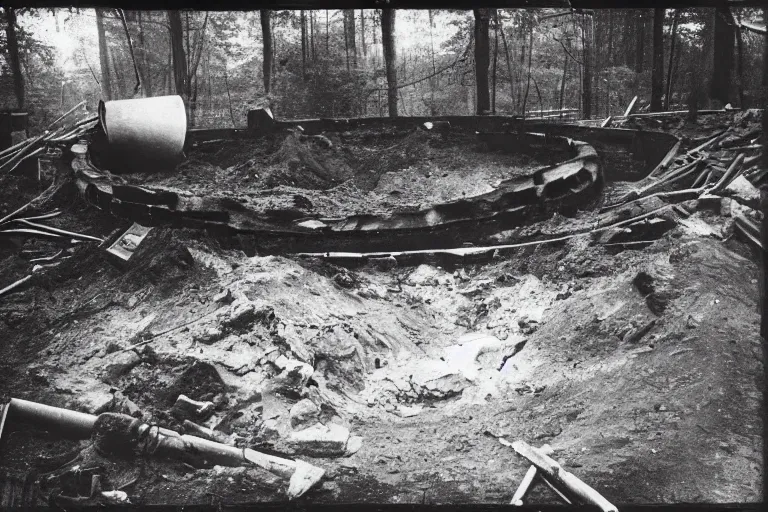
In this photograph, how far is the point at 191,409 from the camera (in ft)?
9.35

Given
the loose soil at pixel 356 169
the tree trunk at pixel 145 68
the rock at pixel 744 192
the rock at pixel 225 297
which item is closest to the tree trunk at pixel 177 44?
the tree trunk at pixel 145 68

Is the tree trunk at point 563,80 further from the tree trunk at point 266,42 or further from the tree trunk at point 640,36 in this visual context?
the tree trunk at point 266,42

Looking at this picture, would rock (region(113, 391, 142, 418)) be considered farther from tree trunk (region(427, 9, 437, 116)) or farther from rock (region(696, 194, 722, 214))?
rock (region(696, 194, 722, 214))

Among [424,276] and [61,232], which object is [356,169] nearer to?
[424,276]

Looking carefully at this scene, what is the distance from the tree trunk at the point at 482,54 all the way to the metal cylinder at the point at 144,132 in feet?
6.22

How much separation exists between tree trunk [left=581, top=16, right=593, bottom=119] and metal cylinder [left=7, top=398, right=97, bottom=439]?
3363mm

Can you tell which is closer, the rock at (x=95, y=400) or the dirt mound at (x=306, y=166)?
the rock at (x=95, y=400)

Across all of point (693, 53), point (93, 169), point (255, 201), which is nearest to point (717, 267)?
point (693, 53)

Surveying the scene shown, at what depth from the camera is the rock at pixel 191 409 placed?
284 cm

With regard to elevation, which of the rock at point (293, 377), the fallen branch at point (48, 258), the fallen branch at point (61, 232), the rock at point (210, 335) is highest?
the fallen branch at point (61, 232)

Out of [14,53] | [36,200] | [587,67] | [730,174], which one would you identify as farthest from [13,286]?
[730,174]

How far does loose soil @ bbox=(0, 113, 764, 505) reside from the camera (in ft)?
9.16

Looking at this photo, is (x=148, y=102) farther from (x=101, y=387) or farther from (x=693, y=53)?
(x=693, y=53)

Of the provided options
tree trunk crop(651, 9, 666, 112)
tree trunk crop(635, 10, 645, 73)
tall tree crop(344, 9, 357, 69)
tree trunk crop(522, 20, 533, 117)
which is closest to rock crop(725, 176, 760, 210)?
tree trunk crop(651, 9, 666, 112)
